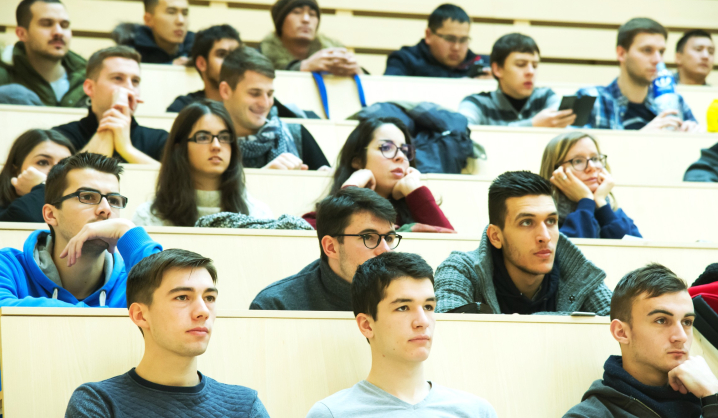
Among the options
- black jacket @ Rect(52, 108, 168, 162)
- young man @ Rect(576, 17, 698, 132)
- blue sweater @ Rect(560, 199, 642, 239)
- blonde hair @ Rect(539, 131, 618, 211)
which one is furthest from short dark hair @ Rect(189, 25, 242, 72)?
blue sweater @ Rect(560, 199, 642, 239)

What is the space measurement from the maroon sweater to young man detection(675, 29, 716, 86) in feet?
9.09

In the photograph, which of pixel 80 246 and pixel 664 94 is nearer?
pixel 80 246

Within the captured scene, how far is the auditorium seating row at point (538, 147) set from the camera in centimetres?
338

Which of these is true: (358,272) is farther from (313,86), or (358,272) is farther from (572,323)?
(313,86)

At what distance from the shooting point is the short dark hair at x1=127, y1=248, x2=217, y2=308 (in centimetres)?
163

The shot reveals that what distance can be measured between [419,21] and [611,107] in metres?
2.02

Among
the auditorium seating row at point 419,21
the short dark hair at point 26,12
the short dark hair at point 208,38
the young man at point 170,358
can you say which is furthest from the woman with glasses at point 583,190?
the auditorium seating row at point 419,21

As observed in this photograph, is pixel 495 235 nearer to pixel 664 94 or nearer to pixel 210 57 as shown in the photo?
pixel 210 57

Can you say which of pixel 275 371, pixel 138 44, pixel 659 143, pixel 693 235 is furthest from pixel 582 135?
pixel 138 44

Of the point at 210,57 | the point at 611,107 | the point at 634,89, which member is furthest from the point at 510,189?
the point at 634,89

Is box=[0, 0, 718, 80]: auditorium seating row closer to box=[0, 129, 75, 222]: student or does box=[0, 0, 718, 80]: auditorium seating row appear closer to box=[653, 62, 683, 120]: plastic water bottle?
box=[653, 62, 683, 120]: plastic water bottle

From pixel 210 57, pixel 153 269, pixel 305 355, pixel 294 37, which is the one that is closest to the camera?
pixel 153 269

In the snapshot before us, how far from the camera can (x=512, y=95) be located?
3857 mm

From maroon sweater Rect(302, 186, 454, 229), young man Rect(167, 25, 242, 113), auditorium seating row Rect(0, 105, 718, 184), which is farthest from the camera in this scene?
young man Rect(167, 25, 242, 113)
